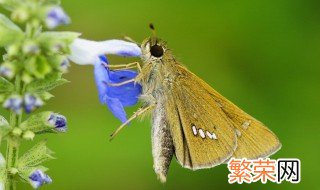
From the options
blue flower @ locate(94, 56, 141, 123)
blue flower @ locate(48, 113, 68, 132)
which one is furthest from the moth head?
blue flower @ locate(48, 113, 68, 132)

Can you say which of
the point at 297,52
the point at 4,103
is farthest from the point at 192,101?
the point at 297,52

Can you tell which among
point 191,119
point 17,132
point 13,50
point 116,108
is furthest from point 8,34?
point 191,119

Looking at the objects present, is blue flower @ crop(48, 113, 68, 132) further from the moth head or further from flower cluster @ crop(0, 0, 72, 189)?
the moth head

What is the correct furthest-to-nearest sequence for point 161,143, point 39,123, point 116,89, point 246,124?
point 246,124 → point 161,143 → point 116,89 → point 39,123

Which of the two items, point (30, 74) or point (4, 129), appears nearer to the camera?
point (30, 74)

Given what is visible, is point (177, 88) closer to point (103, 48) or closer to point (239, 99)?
point (103, 48)

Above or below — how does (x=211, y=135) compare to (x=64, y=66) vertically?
above

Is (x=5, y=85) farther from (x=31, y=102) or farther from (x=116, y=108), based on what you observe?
(x=116, y=108)
